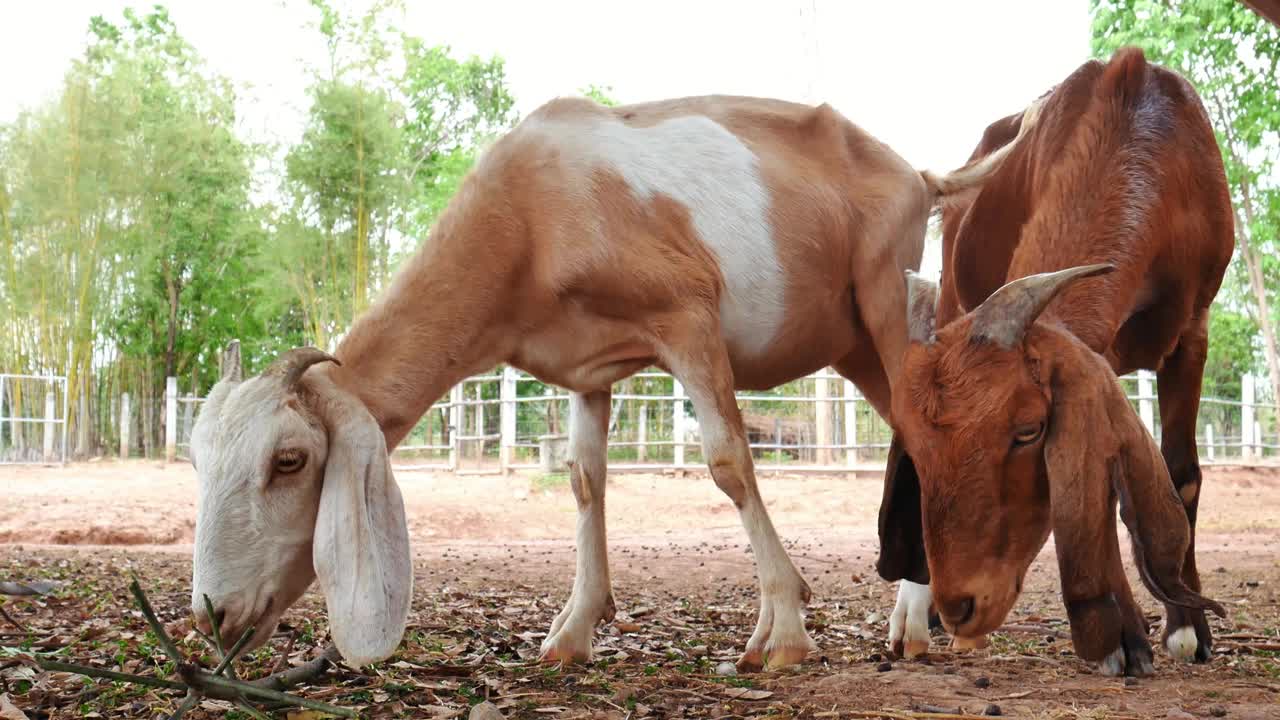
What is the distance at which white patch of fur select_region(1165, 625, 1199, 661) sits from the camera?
3555 millimetres

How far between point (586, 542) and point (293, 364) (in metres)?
1.23

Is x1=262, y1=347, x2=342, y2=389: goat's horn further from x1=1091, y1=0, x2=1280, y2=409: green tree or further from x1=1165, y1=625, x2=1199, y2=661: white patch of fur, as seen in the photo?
x1=1091, y1=0, x2=1280, y2=409: green tree

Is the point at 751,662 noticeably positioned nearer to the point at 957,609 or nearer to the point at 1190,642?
the point at 957,609

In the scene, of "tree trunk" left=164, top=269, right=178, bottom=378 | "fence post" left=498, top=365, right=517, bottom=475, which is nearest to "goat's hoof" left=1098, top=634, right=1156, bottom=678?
"fence post" left=498, top=365, right=517, bottom=475

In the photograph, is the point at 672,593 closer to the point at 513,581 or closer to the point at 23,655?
the point at 513,581

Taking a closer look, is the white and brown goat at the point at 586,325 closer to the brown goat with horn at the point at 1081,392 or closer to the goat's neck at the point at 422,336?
the goat's neck at the point at 422,336

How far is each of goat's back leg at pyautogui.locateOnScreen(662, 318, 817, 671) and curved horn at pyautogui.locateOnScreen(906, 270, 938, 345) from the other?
673 mm

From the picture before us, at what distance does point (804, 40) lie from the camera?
19297 mm

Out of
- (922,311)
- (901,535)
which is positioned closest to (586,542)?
(901,535)

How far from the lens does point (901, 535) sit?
325 cm

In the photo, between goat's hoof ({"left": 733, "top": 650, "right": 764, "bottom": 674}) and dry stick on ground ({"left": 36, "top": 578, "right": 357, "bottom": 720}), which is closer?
dry stick on ground ({"left": 36, "top": 578, "right": 357, "bottom": 720})

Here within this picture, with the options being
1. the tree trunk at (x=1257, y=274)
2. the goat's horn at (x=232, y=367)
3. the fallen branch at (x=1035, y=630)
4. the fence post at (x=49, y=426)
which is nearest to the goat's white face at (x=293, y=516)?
the goat's horn at (x=232, y=367)

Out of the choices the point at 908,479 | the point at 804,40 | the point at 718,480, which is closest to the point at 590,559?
the point at 718,480

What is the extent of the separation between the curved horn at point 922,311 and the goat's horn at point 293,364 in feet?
5.30
